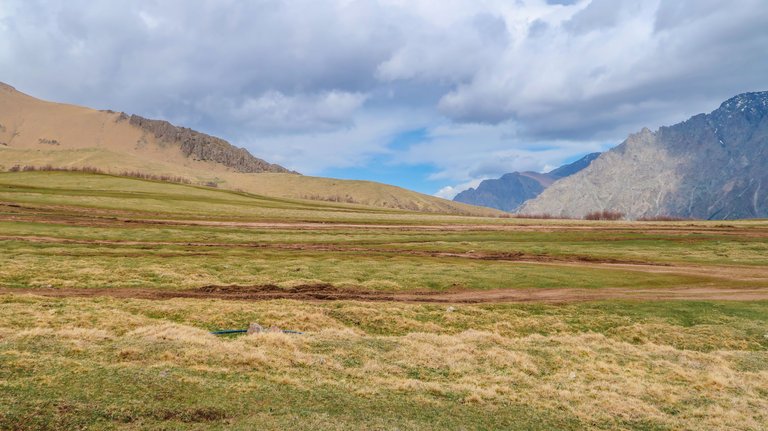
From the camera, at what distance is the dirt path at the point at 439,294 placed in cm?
3862

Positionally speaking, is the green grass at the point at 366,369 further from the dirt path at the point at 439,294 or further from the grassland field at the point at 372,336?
the dirt path at the point at 439,294

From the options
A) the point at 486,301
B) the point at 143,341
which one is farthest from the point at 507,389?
the point at 486,301

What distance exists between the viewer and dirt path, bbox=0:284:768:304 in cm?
3862

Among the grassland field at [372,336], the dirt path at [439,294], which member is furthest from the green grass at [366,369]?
the dirt path at [439,294]

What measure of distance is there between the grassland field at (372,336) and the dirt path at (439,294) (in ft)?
0.94

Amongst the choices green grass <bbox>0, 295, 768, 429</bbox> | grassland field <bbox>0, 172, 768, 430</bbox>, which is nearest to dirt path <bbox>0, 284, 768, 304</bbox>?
grassland field <bbox>0, 172, 768, 430</bbox>

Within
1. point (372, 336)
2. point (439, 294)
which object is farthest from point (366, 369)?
point (439, 294)

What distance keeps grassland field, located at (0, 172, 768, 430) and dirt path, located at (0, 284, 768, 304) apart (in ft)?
0.94

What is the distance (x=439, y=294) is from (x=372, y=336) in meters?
14.5

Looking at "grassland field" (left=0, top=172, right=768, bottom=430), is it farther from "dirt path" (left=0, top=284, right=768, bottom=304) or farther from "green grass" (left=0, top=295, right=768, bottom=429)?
"dirt path" (left=0, top=284, right=768, bottom=304)

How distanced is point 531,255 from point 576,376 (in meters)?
46.4

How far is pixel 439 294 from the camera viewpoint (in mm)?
43750

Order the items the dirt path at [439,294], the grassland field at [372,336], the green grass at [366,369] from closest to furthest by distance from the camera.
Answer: the green grass at [366,369] → the grassland field at [372,336] → the dirt path at [439,294]

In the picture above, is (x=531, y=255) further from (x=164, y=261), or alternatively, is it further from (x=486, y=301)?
(x=164, y=261)
